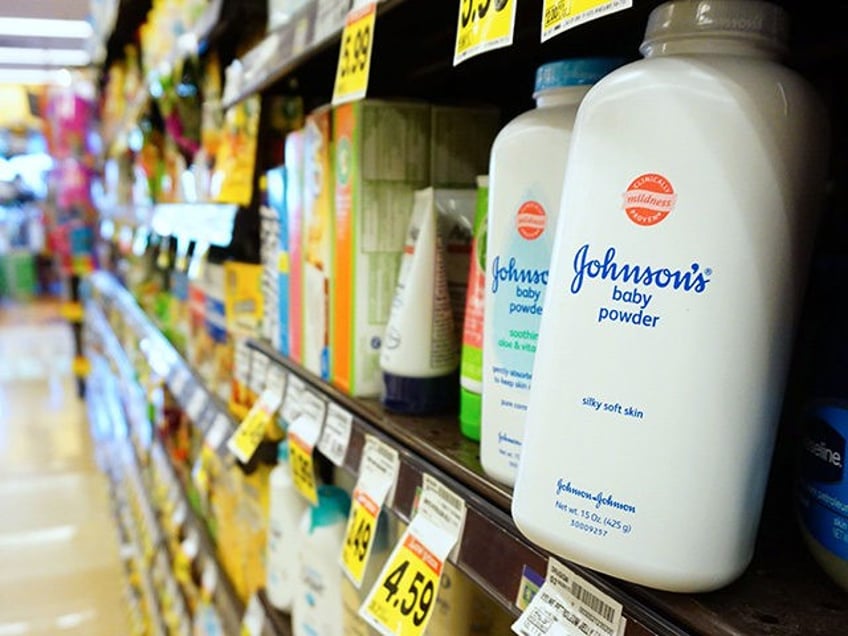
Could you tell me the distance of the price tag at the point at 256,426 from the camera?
3.67 feet

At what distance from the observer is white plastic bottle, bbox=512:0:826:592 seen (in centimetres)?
41

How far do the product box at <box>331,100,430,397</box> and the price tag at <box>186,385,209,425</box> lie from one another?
2.63 ft

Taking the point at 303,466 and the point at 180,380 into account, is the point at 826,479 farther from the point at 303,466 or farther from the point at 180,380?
the point at 180,380

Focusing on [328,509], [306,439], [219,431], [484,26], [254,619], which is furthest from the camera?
[219,431]

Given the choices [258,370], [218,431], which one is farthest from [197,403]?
[258,370]

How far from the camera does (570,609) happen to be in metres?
0.50

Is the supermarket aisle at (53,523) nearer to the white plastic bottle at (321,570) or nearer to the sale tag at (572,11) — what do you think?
the white plastic bottle at (321,570)

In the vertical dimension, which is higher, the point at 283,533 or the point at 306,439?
the point at 306,439

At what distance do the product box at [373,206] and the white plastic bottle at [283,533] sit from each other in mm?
→ 359

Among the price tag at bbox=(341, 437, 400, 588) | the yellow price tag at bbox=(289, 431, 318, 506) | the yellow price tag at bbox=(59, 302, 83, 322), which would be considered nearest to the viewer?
the price tag at bbox=(341, 437, 400, 588)

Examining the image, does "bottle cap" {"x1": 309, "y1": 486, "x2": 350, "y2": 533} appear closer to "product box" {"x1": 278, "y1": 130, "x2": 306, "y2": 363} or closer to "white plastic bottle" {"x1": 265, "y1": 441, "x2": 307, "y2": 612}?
"white plastic bottle" {"x1": 265, "y1": 441, "x2": 307, "y2": 612}

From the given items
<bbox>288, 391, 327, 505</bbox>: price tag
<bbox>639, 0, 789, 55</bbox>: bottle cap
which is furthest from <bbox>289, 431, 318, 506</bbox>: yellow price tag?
<bbox>639, 0, 789, 55</bbox>: bottle cap

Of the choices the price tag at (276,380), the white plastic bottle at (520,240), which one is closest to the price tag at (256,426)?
the price tag at (276,380)

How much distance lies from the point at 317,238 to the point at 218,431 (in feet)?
2.00
